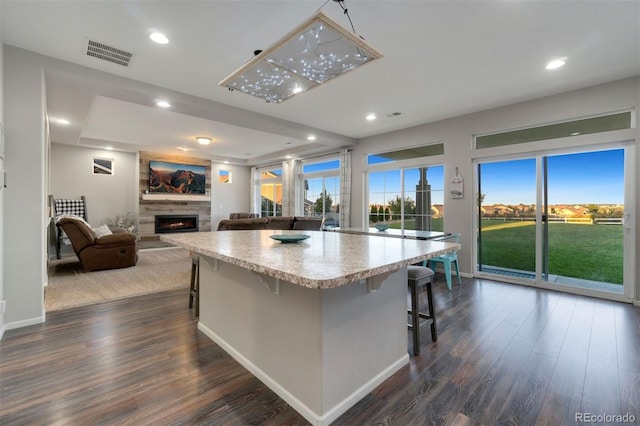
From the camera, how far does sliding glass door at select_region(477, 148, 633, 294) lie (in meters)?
3.65

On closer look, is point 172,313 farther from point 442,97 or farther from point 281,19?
point 442,97

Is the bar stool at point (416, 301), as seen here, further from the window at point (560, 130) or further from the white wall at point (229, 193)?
the white wall at point (229, 193)

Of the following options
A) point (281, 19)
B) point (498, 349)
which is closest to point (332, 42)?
point (281, 19)

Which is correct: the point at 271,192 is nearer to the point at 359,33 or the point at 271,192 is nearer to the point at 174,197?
the point at 174,197

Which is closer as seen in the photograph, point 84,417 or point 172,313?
point 84,417

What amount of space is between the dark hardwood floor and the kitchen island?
0.11 m

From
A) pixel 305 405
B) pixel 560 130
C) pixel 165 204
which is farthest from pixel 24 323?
pixel 560 130

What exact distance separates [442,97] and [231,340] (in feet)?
13.0

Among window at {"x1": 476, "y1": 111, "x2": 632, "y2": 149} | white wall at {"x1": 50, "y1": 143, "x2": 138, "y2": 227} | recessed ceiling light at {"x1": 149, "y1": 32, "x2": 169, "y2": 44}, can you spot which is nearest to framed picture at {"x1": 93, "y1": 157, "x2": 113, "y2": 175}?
white wall at {"x1": 50, "y1": 143, "x2": 138, "y2": 227}

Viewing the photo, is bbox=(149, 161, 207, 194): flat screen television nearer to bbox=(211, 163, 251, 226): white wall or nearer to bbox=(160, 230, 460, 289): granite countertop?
bbox=(211, 163, 251, 226): white wall

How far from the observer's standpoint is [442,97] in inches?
156

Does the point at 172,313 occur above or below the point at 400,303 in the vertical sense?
below

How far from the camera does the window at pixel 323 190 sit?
7.43 metres

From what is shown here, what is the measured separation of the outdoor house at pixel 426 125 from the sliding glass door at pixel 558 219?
2 cm
